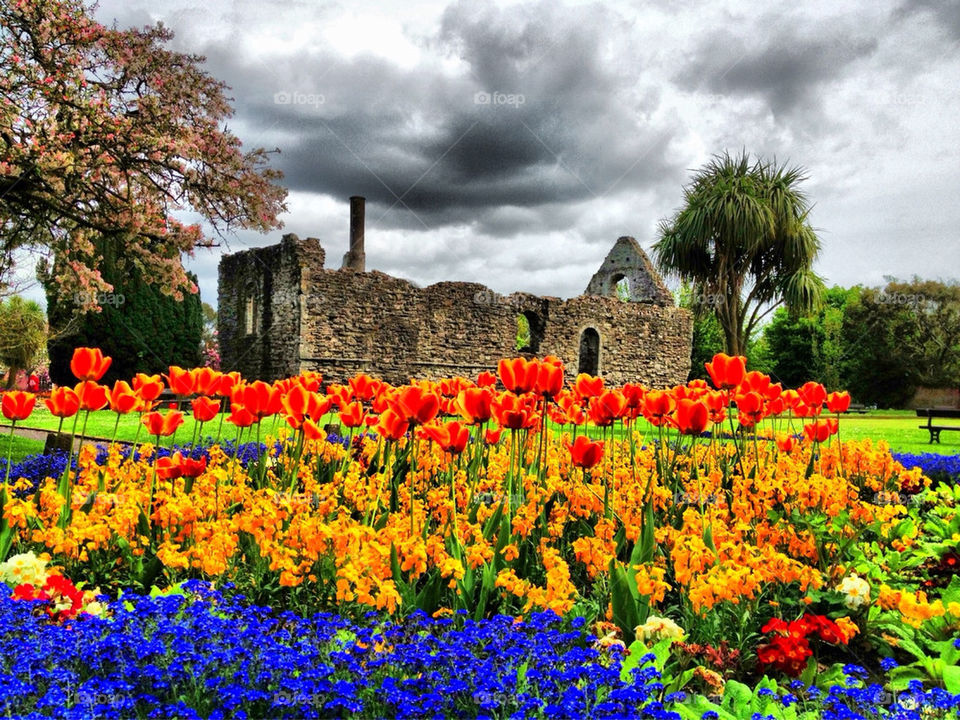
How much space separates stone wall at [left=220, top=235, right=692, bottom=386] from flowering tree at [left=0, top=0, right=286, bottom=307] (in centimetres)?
957

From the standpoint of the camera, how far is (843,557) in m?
4.12

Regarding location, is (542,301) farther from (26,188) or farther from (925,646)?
(925,646)

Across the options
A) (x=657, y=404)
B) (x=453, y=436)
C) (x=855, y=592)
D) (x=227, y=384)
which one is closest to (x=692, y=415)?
(x=657, y=404)

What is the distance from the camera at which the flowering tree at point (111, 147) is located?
8859 millimetres

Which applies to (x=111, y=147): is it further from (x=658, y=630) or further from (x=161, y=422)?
(x=658, y=630)

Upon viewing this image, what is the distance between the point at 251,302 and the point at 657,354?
15913 millimetres

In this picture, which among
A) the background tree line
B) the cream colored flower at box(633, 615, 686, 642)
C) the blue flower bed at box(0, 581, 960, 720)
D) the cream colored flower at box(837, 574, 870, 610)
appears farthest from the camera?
the background tree line

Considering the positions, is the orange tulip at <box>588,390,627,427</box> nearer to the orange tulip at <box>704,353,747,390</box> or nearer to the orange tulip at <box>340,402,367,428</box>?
the orange tulip at <box>704,353,747,390</box>

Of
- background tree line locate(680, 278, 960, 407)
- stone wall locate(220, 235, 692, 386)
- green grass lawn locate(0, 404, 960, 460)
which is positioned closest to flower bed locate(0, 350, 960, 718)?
green grass lawn locate(0, 404, 960, 460)

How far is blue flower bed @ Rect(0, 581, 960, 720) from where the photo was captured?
2.10 meters

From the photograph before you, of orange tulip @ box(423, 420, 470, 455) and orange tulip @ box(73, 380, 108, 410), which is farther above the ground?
orange tulip @ box(73, 380, 108, 410)

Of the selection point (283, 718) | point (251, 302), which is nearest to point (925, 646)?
point (283, 718)

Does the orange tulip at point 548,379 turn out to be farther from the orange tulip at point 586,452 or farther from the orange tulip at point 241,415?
the orange tulip at point 241,415

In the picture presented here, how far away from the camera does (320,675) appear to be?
2182 mm
